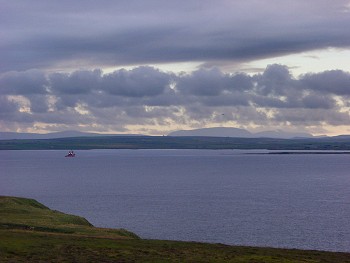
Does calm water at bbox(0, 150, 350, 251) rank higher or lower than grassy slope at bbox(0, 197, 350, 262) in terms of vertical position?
lower

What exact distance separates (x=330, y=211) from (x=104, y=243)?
7633 centimetres

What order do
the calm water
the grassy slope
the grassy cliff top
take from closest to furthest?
the grassy slope < the grassy cliff top < the calm water

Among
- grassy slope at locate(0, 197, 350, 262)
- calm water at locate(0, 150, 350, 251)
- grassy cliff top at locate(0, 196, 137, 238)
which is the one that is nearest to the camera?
grassy slope at locate(0, 197, 350, 262)

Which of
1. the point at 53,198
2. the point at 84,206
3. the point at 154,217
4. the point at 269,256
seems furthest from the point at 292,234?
the point at 53,198

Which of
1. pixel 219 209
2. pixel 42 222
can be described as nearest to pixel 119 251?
pixel 42 222

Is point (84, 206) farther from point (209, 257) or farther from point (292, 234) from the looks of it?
point (209, 257)

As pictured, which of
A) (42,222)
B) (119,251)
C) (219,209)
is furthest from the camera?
(219,209)

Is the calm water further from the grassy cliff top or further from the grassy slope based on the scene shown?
the grassy slope

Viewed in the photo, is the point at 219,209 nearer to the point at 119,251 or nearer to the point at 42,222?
the point at 42,222

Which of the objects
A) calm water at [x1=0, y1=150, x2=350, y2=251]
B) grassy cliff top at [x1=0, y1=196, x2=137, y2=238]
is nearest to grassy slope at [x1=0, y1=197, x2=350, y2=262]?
grassy cliff top at [x1=0, y1=196, x2=137, y2=238]

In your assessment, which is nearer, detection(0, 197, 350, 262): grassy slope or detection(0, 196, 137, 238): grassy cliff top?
detection(0, 197, 350, 262): grassy slope

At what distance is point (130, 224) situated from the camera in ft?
333

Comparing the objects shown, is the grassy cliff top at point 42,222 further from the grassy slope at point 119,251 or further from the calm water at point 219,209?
the calm water at point 219,209

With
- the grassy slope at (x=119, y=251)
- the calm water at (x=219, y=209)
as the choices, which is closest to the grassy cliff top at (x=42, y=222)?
the grassy slope at (x=119, y=251)
